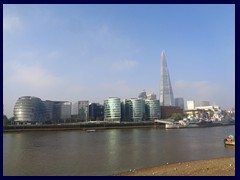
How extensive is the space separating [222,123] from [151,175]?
50.0 metres

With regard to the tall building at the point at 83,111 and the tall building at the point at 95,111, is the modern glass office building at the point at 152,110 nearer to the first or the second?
the tall building at the point at 95,111

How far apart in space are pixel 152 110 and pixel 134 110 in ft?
15.5

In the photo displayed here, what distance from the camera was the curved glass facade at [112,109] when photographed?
59.7m

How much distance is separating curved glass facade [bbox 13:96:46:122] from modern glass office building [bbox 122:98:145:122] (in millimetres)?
19291

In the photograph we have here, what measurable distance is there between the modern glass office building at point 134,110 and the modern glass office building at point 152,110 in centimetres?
204

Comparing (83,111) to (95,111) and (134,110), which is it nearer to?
(95,111)

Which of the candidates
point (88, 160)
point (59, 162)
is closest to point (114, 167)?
point (88, 160)

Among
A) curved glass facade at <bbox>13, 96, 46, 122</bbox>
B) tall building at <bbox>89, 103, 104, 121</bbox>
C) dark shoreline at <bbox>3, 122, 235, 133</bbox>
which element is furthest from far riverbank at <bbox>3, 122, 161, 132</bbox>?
tall building at <bbox>89, 103, 104, 121</bbox>

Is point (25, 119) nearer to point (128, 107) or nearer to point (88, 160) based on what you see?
point (128, 107)

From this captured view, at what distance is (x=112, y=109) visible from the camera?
60.5 metres

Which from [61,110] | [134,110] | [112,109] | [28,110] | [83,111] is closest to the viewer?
[28,110]

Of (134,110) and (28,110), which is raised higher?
(28,110)

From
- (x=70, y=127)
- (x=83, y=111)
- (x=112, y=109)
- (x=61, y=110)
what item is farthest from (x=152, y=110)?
(x=70, y=127)
